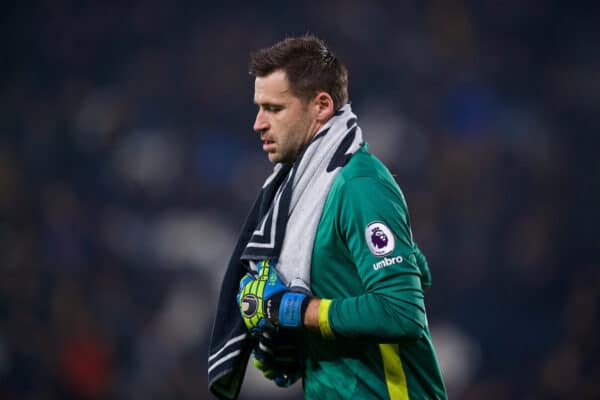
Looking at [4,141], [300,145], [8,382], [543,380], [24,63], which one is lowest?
[8,382]

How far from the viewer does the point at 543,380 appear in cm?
560

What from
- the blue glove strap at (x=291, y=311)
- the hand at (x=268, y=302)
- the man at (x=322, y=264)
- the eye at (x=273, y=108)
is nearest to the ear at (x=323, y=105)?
the man at (x=322, y=264)

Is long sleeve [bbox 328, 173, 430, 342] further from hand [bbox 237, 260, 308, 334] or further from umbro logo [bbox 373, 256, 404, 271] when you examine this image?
hand [bbox 237, 260, 308, 334]

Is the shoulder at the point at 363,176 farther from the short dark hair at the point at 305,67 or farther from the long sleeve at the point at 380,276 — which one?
the short dark hair at the point at 305,67

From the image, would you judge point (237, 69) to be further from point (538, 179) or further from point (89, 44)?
point (538, 179)

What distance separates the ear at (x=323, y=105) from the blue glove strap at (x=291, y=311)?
0.64 meters

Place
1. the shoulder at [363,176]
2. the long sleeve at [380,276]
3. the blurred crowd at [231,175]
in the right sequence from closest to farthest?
the long sleeve at [380,276]
the shoulder at [363,176]
the blurred crowd at [231,175]

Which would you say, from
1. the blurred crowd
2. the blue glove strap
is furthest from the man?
the blurred crowd

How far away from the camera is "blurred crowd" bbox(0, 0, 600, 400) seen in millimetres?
5793

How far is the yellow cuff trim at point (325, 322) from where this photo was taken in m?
2.29

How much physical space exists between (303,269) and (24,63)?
217 inches

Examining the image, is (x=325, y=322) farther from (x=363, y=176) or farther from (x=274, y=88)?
(x=274, y=88)

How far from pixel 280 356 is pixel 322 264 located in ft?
1.37

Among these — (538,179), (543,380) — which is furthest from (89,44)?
(543,380)
